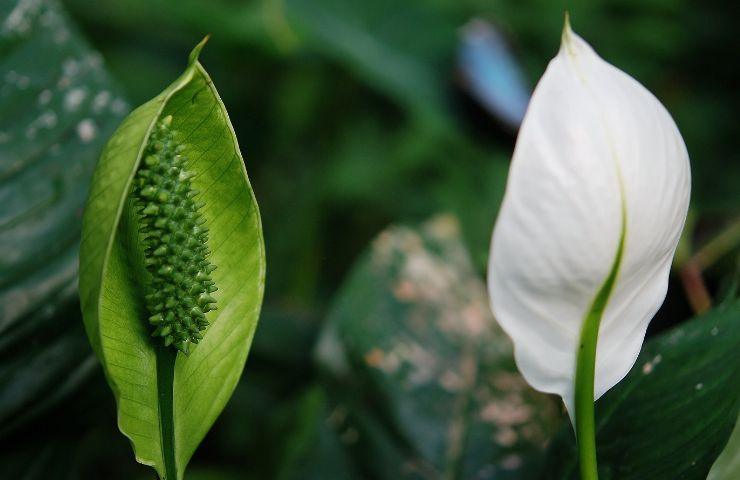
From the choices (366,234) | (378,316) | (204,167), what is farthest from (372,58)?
(204,167)

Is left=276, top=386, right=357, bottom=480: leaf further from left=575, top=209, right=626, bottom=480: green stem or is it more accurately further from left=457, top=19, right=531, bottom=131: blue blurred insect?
left=457, top=19, right=531, bottom=131: blue blurred insect

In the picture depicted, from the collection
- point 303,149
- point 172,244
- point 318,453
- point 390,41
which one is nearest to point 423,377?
point 318,453

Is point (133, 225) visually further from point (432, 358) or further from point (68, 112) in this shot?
point (432, 358)

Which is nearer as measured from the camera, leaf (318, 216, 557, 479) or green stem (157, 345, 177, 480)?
green stem (157, 345, 177, 480)

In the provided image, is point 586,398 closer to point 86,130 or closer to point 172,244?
point 172,244

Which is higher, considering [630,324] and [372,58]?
[630,324]

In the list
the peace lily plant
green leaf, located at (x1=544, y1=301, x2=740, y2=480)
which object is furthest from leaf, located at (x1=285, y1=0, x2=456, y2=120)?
the peace lily plant
